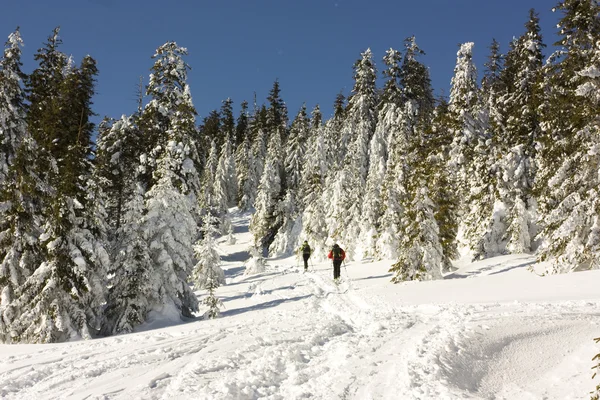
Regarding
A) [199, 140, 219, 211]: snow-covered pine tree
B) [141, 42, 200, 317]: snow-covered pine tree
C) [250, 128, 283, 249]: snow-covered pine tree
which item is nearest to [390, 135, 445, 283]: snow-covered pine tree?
[141, 42, 200, 317]: snow-covered pine tree

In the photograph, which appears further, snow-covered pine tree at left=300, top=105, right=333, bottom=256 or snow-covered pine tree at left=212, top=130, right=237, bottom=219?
snow-covered pine tree at left=212, top=130, right=237, bottom=219

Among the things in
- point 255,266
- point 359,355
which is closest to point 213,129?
point 255,266

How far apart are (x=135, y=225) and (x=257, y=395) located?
1165 centimetres

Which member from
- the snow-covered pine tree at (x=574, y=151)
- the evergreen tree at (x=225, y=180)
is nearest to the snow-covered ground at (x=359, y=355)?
the snow-covered pine tree at (x=574, y=151)

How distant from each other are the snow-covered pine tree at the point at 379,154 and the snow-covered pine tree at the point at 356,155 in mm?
1186

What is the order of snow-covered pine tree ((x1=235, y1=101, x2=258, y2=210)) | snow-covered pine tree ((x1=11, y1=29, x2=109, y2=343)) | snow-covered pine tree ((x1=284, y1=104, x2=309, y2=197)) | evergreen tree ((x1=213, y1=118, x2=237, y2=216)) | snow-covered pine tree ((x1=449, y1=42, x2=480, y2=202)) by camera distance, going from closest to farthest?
snow-covered pine tree ((x1=11, y1=29, x2=109, y2=343))
snow-covered pine tree ((x1=449, y1=42, x2=480, y2=202))
snow-covered pine tree ((x1=284, y1=104, x2=309, y2=197))
evergreen tree ((x1=213, y1=118, x2=237, y2=216))
snow-covered pine tree ((x1=235, y1=101, x2=258, y2=210))

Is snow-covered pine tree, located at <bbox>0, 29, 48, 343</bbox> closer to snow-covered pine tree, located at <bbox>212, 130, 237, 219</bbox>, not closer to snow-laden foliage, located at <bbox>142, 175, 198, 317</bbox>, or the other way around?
snow-laden foliage, located at <bbox>142, 175, 198, 317</bbox>

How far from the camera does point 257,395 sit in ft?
21.5

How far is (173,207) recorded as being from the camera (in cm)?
1681

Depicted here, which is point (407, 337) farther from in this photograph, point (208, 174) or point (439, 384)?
point (208, 174)

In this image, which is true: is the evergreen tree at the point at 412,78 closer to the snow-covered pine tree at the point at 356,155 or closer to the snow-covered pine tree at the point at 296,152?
the snow-covered pine tree at the point at 356,155

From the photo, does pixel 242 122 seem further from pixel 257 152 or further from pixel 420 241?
pixel 420 241

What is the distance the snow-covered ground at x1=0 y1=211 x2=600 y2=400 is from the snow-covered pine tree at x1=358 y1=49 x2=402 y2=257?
1950 cm

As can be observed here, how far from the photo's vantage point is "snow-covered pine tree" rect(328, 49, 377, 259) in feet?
125
